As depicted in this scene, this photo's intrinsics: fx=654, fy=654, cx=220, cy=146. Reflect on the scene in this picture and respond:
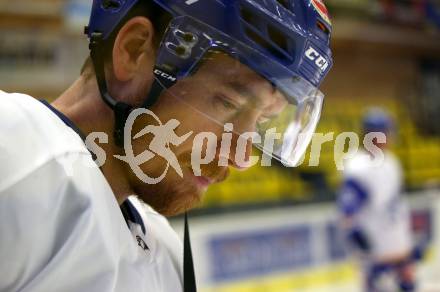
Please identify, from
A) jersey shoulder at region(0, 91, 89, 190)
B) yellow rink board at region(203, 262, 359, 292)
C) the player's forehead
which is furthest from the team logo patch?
yellow rink board at region(203, 262, 359, 292)

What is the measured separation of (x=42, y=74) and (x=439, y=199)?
3856 millimetres

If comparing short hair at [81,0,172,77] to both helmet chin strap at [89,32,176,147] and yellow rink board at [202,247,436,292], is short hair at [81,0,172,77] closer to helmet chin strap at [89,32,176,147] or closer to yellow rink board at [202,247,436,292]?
helmet chin strap at [89,32,176,147]

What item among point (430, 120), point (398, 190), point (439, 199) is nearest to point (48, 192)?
point (398, 190)

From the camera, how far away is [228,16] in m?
0.80

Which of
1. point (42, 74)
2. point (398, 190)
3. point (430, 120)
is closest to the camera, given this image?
point (398, 190)

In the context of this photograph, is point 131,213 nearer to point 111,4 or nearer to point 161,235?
point 161,235

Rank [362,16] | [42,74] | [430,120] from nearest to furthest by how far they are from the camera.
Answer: [42,74] < [362,16] < [430,120]

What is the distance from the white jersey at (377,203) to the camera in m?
4.09

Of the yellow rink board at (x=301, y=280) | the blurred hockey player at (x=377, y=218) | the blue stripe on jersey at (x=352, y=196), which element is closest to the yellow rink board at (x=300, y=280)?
the yellow rink board at (x=301, y=280)

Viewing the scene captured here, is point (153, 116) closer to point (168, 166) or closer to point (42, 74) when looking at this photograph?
point (168, 166)

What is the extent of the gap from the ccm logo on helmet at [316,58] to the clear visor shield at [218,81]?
0.03 m

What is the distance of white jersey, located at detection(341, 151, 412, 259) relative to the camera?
409cm

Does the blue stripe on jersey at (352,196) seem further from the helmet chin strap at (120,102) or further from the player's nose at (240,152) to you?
the helmet chin strap at (120,102)

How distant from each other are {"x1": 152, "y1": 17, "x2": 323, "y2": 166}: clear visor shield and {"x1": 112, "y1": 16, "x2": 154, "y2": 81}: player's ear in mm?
23
